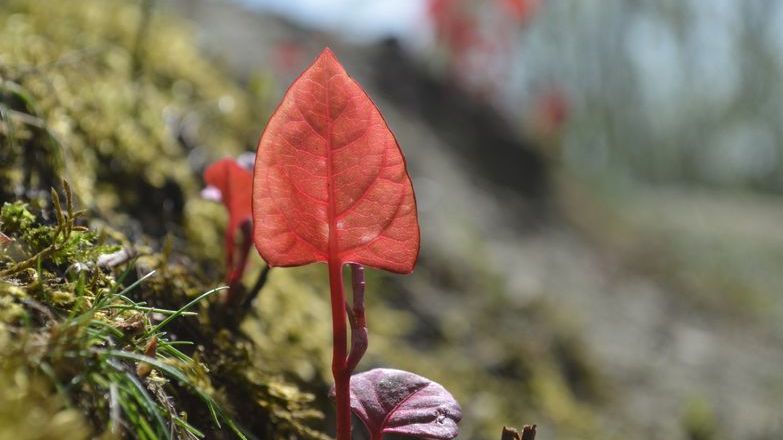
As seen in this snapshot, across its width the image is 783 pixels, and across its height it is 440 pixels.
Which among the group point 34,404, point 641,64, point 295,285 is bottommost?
point 34,404

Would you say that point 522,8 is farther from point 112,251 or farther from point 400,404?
point 400,404

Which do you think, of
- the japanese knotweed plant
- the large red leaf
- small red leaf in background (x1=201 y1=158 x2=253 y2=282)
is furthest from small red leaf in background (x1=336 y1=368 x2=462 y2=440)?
small red leaf in background (x1=201 y1=158 x2=253 y2=282)

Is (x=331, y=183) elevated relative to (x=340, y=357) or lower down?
elevated

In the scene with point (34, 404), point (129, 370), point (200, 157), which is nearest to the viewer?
point (34, 404)

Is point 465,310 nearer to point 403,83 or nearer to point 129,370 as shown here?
point 129,370

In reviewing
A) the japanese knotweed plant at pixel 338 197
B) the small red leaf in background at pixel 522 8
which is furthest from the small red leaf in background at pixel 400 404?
the small red leaf in background at pixel 522 8

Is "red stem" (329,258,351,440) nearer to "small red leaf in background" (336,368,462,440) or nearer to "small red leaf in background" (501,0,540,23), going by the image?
"small red leaf in background" (336,368,462,440)

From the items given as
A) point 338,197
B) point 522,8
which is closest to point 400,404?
point 338,197

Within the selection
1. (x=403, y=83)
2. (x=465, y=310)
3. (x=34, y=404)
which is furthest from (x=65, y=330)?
(x=403, y=83)
